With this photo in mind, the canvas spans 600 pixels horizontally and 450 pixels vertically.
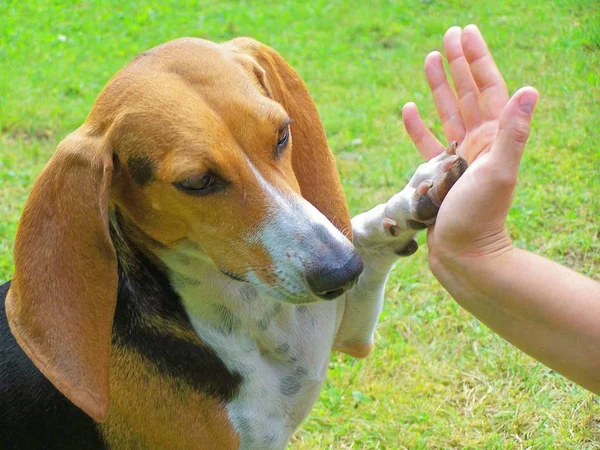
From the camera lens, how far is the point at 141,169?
307 cm

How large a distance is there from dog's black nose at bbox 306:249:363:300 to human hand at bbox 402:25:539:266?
499 mm

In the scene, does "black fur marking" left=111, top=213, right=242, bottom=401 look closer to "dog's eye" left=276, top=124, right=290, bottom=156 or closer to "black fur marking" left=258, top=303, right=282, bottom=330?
"black fur marking" left=258, top=303, right=282, bottom=330

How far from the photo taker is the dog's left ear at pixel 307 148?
11.6 ft

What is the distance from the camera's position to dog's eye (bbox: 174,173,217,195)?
2.94 metres

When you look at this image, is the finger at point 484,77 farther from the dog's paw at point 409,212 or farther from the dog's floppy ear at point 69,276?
the dog's floppy ear at point 69,276

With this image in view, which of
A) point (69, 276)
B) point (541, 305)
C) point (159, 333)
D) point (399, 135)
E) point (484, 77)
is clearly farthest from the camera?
point (399, 135)

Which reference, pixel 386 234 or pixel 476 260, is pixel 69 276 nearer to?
pixel 386 234

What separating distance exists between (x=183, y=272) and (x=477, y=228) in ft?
4.04

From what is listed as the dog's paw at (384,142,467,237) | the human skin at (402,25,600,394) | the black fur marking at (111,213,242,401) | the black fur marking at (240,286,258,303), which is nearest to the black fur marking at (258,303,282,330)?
the black fur marking at (240,286,258,303)

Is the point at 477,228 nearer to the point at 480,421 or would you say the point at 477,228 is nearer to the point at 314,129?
the point at 314,129

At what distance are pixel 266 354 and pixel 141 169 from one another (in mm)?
1043

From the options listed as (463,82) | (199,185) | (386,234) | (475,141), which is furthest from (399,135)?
(199,185)

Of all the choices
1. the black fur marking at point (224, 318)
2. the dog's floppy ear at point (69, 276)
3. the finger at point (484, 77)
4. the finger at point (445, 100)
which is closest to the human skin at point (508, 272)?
the finger at point (484, 77)

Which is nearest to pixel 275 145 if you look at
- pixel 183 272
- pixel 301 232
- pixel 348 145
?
pixel 301 232
